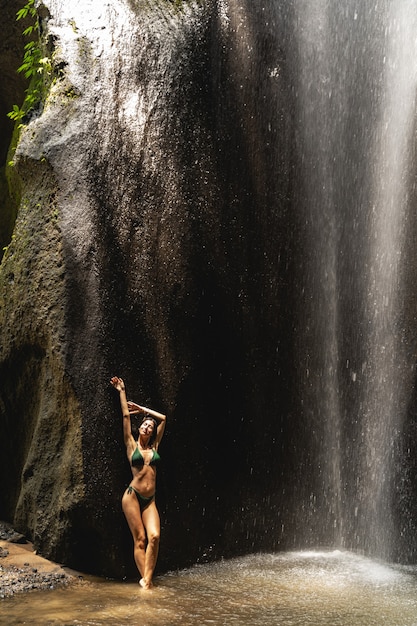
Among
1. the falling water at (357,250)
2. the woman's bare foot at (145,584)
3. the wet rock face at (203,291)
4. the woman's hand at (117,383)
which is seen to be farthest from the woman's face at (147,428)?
the falling water at (357,250)

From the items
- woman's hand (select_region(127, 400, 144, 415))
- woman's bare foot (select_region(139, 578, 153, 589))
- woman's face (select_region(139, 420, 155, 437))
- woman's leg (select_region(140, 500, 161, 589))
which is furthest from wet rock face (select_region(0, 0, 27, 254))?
woman's bare foot (select_region(139, 578, 153, 589))

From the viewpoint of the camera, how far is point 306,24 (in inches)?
339

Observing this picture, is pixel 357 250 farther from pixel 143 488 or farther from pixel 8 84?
pixel 8 84

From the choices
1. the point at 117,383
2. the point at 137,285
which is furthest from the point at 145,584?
the point at 137,285

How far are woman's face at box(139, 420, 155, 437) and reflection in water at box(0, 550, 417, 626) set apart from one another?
117cm

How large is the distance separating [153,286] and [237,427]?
1704mm

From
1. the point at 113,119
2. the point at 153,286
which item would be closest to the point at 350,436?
the point at 153,286

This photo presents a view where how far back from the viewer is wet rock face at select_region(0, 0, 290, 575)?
20.2ft

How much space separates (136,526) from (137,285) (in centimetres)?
203

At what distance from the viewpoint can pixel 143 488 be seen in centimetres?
600

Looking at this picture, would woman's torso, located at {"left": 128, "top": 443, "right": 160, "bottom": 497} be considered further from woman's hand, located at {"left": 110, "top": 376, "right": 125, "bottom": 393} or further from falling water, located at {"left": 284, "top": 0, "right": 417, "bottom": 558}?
falling water, located at {"left": 284, "top": 0, "right": 417, "bottom": 558}

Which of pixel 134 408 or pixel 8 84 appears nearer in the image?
pixel 134 408

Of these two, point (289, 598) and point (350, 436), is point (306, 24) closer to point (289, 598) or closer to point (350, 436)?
point (350, 436)

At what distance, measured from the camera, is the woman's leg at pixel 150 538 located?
18.7 ft
